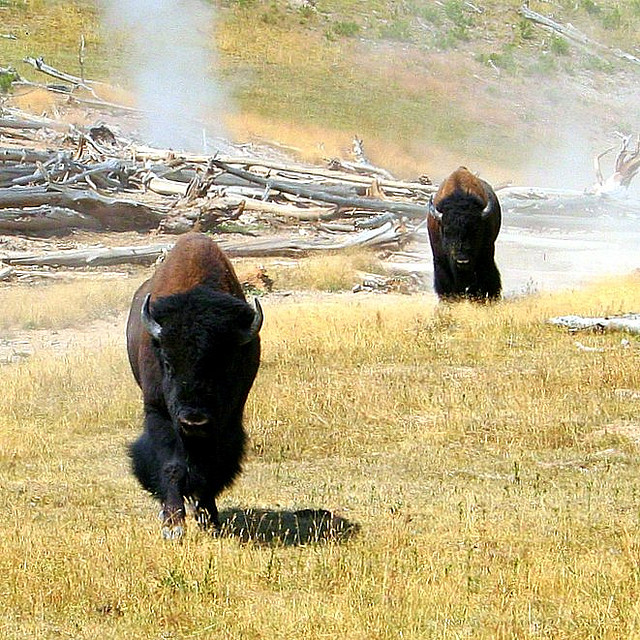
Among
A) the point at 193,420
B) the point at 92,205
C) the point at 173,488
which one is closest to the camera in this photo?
the point at 193,420

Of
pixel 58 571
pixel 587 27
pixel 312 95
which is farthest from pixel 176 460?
pixel 587 27

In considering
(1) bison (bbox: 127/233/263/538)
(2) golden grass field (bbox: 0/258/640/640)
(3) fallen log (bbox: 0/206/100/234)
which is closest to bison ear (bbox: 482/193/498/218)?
(2) golden grass field (bbox: 0/258/640/640)

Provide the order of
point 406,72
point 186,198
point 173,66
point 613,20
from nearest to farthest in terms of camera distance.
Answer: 1. point 186,198
2. point 173,66
3. point 406,72
4. point 613,20

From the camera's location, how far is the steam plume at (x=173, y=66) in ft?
122

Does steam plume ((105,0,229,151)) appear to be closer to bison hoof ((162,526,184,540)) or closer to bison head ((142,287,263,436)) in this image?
bison head ((142,287,263,436))

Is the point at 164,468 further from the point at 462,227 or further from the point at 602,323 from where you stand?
the point at 462,227

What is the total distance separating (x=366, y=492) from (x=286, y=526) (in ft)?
3.82

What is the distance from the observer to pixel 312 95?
48.9m

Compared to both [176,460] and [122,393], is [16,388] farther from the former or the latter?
[176,460]

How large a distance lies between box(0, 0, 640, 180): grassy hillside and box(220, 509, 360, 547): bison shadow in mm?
30823

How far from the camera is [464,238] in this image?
1705 centimetres

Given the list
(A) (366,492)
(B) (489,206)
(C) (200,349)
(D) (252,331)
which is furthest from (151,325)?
(B) (489,206)

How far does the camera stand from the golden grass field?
20.2 ft

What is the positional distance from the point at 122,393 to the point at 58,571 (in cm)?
589
